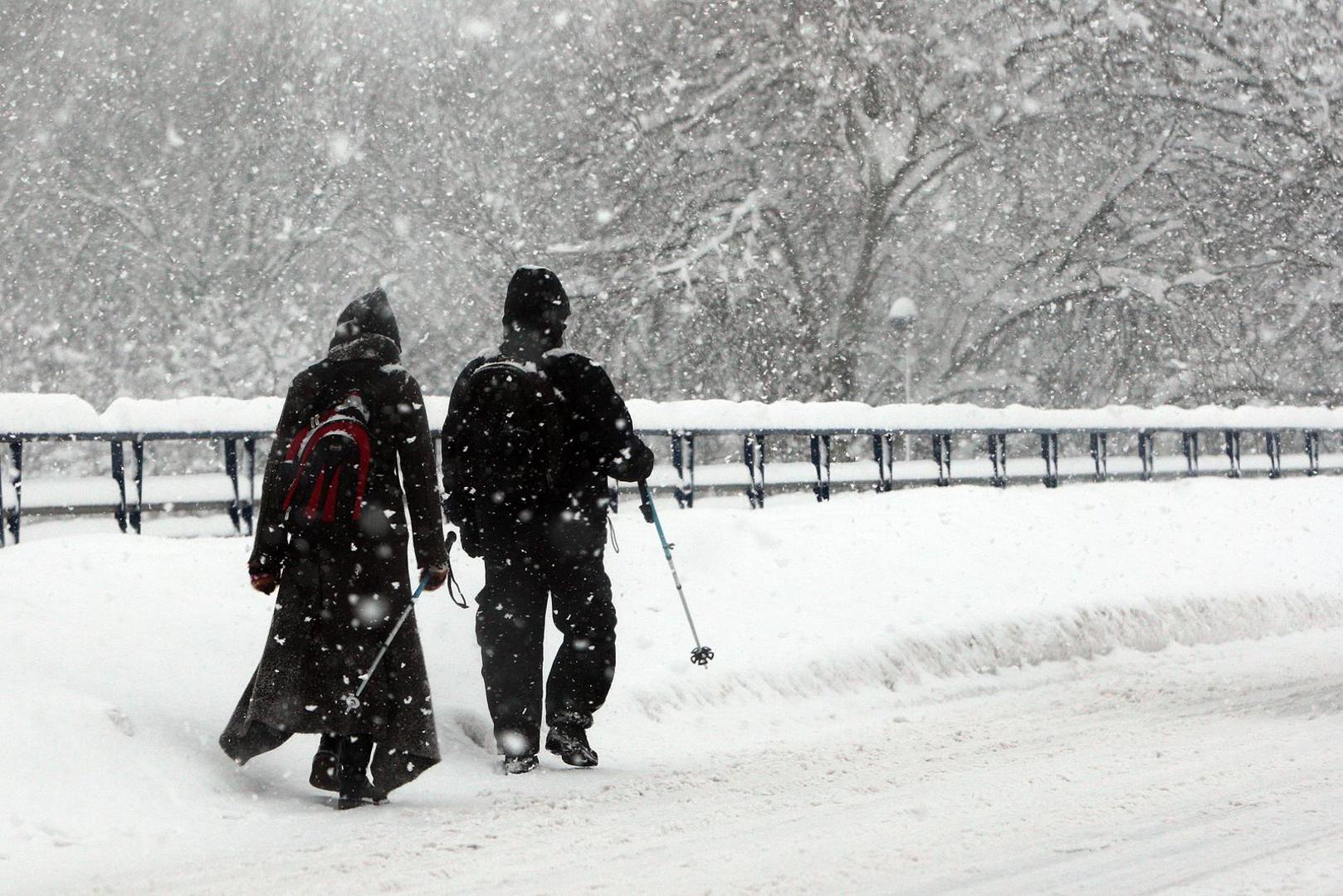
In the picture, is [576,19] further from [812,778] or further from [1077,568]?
[812,778]

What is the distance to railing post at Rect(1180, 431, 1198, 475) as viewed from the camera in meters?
22.5

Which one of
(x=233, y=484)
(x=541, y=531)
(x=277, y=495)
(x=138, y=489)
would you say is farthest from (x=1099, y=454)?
(x=277, y=495)

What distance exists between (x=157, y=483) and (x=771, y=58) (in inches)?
600

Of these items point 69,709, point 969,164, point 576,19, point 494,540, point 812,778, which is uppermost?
point 576,19

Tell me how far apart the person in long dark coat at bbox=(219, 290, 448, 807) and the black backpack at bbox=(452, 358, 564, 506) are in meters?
0.66

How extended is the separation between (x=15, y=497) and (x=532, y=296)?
480 centimetres

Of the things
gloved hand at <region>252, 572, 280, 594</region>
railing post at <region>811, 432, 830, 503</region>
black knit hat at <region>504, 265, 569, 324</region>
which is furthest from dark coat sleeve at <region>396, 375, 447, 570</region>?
railing post at <region>811, 432, 830, 503</region>

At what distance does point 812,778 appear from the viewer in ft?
23.4

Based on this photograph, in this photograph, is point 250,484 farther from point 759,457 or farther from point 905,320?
point 905,320

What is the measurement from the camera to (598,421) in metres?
7.64

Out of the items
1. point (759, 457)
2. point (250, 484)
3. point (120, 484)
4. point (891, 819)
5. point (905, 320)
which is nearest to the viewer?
point (891, 819)

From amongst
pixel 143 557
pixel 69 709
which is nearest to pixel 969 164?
pixel 143 557

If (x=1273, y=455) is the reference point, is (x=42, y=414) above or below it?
above

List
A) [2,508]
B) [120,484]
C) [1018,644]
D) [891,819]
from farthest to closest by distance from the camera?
[1018,644] < [120,484] < [2,508] < [891,819]
